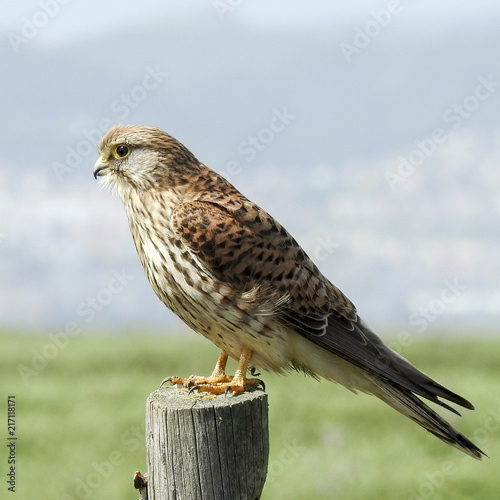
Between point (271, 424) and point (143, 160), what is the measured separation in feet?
14.7

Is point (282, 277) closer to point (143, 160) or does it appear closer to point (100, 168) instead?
point (143, 160)

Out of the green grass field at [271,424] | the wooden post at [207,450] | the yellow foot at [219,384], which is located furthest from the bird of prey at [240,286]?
the green grass field at [271,424]

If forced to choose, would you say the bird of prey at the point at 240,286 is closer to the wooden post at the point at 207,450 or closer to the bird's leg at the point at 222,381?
the bird's leg at the point at 222,381

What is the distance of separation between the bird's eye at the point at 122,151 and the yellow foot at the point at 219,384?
55.3 inches

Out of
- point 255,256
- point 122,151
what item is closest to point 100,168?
point 122,151

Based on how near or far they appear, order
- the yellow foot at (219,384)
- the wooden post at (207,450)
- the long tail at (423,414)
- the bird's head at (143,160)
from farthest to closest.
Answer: the bird's head at (143,160), the long tail at (423,414), the yellow foot at (219,384), the wooden post at (207,450)

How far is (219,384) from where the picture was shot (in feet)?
12.8

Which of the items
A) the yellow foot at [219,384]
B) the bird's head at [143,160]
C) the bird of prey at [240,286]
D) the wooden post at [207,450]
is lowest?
the wooden post at [207,450]

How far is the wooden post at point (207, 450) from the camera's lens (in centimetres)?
325

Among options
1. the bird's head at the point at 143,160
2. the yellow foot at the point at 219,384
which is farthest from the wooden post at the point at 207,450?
the bird's head at the point at 143,160

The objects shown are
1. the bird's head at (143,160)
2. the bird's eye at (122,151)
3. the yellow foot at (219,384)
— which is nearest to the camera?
the yellow foot at (219,384)

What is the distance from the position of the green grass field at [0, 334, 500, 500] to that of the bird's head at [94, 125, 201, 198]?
302 cm

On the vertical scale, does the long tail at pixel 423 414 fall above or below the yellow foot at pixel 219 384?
below

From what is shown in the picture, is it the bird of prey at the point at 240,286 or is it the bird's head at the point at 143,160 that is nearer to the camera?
the bird of prey at the point at 240,286
